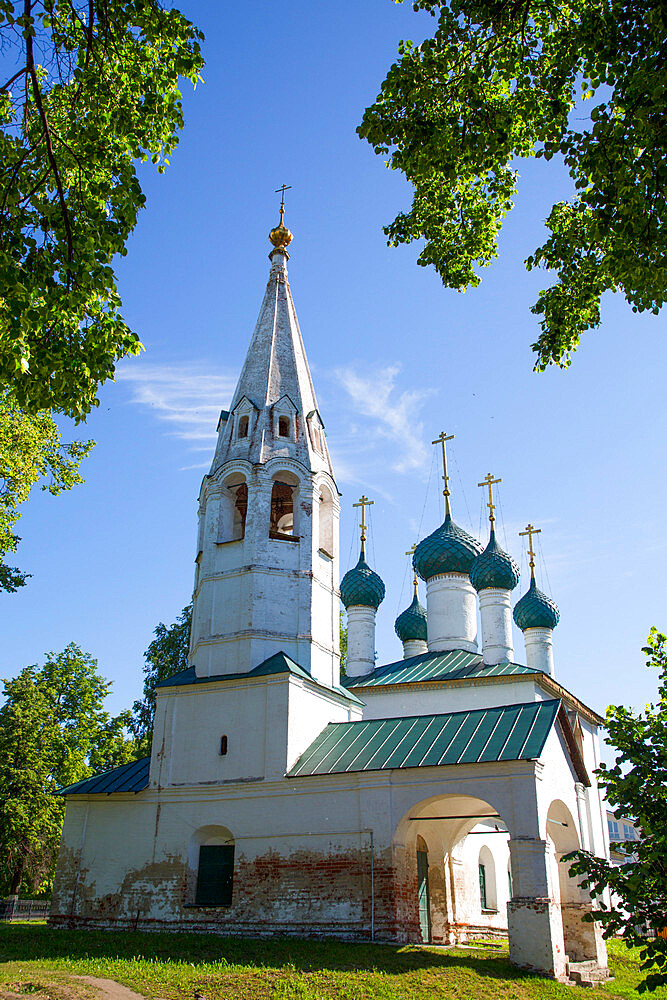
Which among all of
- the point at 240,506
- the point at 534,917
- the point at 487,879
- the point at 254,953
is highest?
the point at 240,506

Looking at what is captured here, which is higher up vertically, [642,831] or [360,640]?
[360,640]

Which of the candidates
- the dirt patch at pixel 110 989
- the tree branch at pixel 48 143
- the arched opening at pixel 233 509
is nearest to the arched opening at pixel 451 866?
the dirt patch at pixel 110 989

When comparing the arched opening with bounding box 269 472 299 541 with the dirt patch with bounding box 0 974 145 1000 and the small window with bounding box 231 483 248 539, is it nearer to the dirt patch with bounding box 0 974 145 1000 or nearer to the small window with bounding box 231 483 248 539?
the small window with bounding box 231 483 248 539

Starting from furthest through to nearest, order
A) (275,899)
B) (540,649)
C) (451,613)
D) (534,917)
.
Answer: (540,649) → (451,613) → (275,899) → (534,917)

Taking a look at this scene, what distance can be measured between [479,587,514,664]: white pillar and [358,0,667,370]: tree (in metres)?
13.6

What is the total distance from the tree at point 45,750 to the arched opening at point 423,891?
13400 mm

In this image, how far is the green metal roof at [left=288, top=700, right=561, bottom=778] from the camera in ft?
40.0

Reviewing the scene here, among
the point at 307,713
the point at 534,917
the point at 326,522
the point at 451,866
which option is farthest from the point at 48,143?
the point at 451,866

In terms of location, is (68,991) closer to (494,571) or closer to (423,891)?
(423,891)

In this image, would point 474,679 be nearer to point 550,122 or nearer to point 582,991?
point 582,991

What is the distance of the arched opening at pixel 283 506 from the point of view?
1605 cm

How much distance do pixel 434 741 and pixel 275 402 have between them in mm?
7567

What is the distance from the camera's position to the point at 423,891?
14500 mm

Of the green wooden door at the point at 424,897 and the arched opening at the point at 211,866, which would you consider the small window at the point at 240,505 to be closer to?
the arched opening at the point at 211,866
